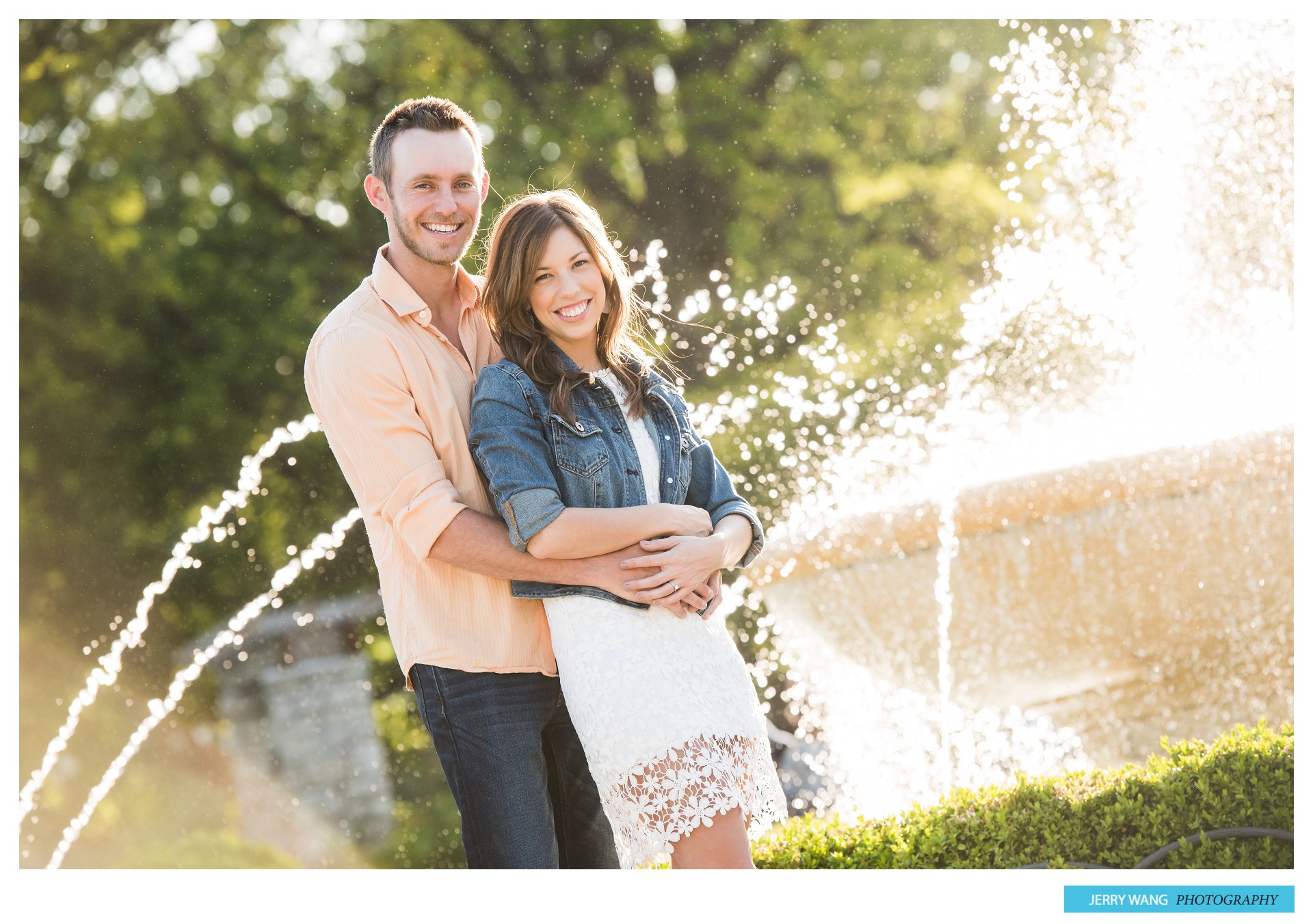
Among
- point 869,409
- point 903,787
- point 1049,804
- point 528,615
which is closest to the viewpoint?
point 528,615

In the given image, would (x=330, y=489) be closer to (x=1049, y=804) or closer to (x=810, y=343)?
(x=810, y=343)

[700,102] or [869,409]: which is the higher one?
[700,102]

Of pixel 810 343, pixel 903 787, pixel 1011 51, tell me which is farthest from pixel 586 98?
pixel 903 787

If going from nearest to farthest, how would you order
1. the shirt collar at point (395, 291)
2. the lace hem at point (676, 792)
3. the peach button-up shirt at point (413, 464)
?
the lace hem at point (676, 792) < the peach button-up shirt at point (413, 464) < the shirt collar at point (395, 291)

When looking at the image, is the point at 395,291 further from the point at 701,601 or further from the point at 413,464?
the point at 701,601

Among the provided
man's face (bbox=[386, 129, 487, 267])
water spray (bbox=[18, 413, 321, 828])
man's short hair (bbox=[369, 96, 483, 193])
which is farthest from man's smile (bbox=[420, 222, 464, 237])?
water spray (bbox=[18, 413, 321, 828])

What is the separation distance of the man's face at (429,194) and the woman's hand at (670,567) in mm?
727

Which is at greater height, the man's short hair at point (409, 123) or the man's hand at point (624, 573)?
the man's short hair at point (409, 123)

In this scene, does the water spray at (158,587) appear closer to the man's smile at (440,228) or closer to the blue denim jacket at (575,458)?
the man's smile at (440,228)

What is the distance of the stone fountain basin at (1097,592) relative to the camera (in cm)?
371

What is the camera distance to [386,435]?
6.89 ft

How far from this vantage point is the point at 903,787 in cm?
466
